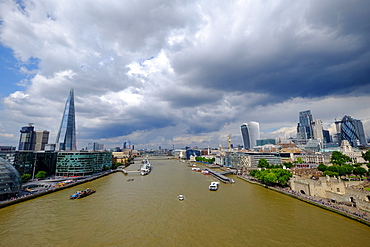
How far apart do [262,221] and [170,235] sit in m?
13.8

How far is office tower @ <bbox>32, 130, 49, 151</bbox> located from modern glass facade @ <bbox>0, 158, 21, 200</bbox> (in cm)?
17237

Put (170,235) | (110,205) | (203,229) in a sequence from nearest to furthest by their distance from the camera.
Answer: (170,235) < (203,229) < (110,205)

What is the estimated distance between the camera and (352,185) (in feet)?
139

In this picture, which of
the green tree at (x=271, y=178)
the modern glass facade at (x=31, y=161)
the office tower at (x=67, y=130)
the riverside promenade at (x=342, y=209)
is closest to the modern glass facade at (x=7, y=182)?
the modern glass facade at (x=31, y=161)

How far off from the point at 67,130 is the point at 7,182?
120705 mm

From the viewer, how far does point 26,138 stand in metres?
167

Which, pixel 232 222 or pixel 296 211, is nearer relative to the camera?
pixel 232 222

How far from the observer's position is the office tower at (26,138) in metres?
166

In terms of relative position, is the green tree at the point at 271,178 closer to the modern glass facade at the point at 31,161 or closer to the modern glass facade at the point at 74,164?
the modern glass facade at the point at 74,164

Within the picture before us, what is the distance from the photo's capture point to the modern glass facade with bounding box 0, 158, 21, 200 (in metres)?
35.5

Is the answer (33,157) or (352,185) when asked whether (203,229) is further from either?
(33,157)

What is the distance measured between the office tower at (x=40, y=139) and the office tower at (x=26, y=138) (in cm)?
456

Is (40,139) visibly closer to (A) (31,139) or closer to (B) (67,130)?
(A) (31,139)

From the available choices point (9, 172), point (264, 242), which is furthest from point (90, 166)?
point (264, 242)
